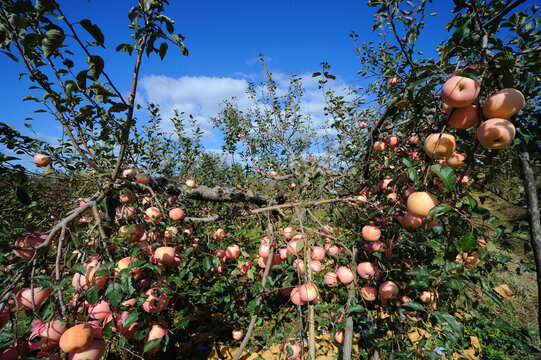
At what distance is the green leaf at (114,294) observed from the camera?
38.1 inches

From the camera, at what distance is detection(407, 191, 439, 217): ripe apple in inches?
42.5

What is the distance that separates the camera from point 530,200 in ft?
3.03

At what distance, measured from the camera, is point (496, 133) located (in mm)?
875

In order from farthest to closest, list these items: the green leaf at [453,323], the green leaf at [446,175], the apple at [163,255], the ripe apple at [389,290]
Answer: the ripe apple at [389,290], the apple at [163,255], the green leaf at [453,323], the green leaf at [446,175]

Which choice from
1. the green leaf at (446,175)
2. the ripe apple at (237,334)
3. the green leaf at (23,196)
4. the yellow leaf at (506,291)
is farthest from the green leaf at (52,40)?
the yellow leaf at (506,291)

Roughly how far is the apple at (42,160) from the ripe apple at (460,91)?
281 centimetres

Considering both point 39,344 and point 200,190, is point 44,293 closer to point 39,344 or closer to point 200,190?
point 39,344

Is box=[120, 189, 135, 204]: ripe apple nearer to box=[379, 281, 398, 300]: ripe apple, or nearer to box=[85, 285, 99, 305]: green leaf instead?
box=[85, 285, 99, 305]: green leaf

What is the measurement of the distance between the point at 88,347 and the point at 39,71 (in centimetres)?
189

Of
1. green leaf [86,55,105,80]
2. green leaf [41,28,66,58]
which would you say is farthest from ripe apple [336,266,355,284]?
green leaf [41,28,66,58]

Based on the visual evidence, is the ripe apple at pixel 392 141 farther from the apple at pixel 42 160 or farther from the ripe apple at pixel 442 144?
the apple at pixel 42 160

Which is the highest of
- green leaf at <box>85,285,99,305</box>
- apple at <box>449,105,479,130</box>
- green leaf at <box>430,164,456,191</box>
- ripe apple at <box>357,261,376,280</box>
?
apple at <box>449,105,479,130</box>

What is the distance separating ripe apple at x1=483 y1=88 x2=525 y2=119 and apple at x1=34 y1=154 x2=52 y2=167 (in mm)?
2977

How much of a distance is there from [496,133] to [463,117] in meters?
0.13
